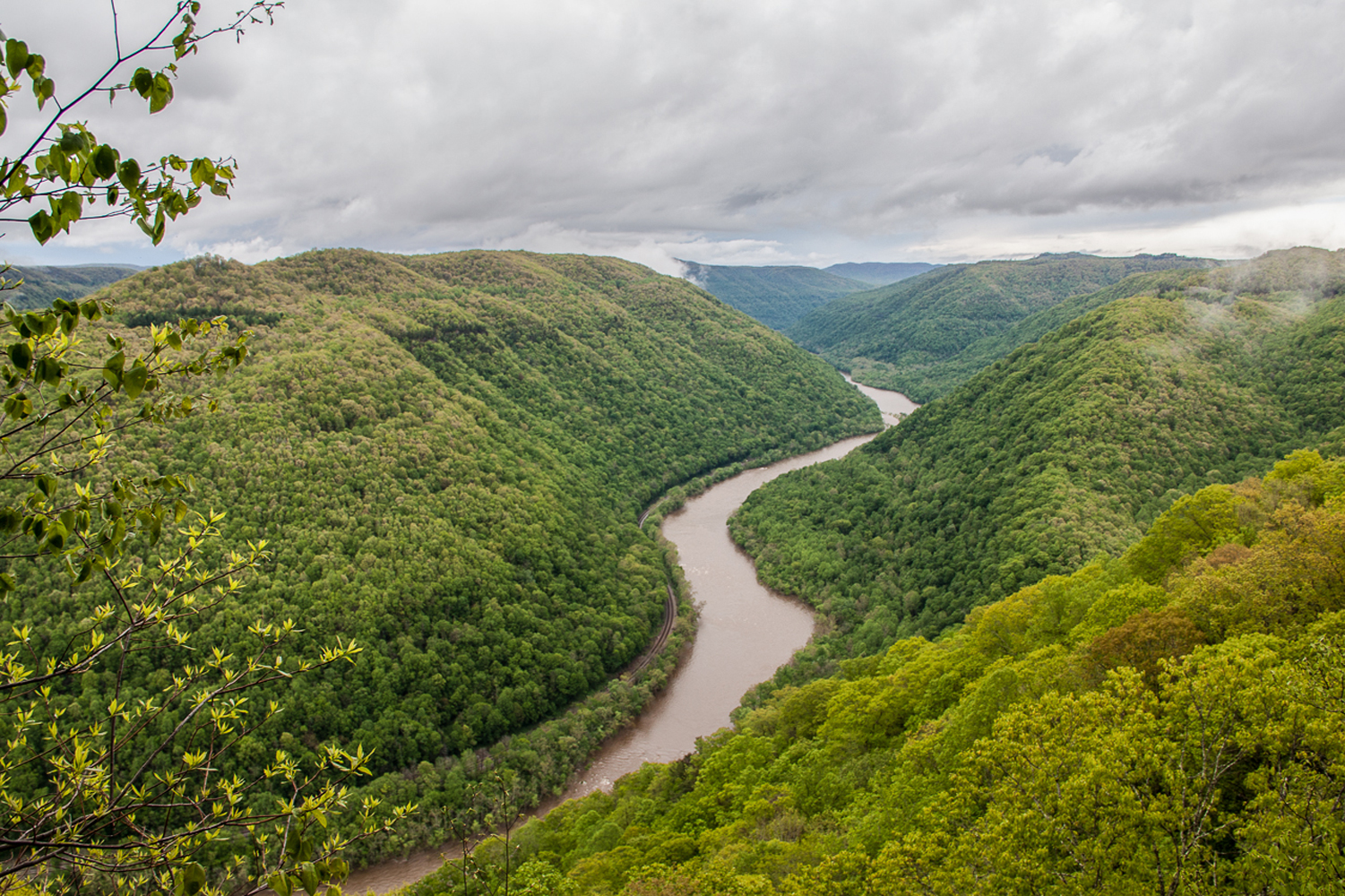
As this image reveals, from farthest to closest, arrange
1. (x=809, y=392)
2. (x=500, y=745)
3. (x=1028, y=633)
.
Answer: (x=809, y=392) < (x=500, y=745) < (x=1028, y=633)

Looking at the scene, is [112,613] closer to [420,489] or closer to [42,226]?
[42,226]

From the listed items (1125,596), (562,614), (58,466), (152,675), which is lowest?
(562,614)

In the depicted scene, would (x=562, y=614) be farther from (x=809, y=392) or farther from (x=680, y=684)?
(x=809, y=392)

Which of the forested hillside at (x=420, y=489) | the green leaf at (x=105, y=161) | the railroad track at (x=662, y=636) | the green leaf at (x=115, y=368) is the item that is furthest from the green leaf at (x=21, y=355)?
the railroad track at (x=662, y=636)

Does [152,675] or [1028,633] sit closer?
[1028,633]

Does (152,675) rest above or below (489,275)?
below

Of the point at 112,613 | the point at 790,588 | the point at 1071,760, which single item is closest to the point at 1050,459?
the point at 790,588

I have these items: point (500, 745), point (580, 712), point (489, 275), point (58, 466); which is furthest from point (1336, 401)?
point (489, 275)

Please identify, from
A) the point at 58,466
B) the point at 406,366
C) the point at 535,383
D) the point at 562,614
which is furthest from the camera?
the point at 535,383
